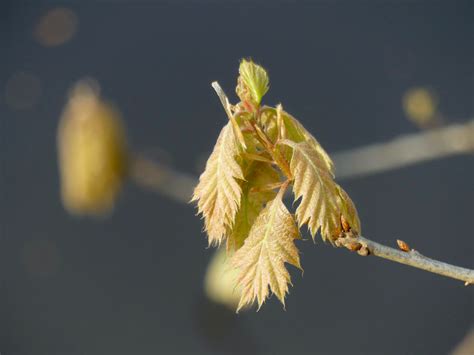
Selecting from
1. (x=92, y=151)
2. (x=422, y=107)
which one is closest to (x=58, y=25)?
(x=92, y=151)

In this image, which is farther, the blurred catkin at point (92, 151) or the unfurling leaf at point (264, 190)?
the blurred catkin at point (92, 151)

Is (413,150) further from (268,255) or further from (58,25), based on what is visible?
(58,25)

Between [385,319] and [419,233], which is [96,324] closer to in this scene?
[385,319]

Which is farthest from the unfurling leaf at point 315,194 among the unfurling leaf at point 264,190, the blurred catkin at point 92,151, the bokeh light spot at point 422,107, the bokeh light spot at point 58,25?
the bokeh light spot at point 58,25

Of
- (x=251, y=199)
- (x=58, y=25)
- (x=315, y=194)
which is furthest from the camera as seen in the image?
(x=58, y=25)

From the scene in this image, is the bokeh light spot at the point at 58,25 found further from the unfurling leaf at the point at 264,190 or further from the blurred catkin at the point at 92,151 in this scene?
the unfurling leaf at the point at 264,190
